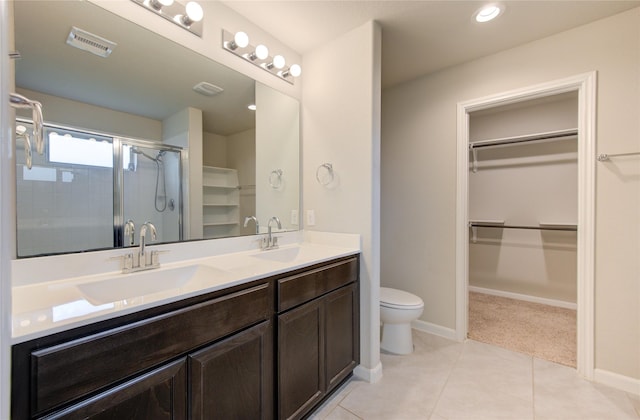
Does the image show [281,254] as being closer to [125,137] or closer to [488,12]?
[125,137]

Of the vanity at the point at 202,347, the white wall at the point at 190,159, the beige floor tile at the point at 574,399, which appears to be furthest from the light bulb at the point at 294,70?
the beige floor tile at the point at 574,399

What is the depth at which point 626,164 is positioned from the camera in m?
1.70

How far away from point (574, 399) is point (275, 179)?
2.37m

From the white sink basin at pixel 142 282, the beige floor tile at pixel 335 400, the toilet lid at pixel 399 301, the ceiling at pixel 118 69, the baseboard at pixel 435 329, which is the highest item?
the ceiling at pixel 118 69

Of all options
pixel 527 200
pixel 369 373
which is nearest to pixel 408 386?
pixel 369 373

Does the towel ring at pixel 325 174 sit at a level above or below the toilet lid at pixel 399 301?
above

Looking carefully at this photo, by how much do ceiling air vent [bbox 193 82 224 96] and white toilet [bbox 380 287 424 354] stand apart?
6.23 ft

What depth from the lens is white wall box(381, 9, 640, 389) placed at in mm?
1692

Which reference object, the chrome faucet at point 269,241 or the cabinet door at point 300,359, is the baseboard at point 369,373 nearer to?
the cabinet door at point 300,359

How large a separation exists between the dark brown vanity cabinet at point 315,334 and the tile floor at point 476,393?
0.63 ft

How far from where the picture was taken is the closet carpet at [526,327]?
2176 millimetres

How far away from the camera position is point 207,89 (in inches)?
65.8

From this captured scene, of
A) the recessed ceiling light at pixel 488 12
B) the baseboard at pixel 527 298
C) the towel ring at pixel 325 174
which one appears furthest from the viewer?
the baseboard at pixel 527 298

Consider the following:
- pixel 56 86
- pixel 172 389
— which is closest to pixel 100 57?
pixel 56 86
